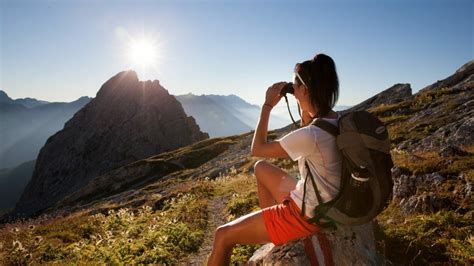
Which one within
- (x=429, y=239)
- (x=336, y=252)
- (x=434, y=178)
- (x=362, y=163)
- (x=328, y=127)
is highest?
(x=328, y=127)

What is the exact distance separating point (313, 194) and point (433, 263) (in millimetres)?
4064

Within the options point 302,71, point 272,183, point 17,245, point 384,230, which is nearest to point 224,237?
point 272,183

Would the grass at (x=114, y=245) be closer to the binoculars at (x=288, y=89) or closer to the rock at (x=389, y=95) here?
the binoculars at (x=288, y=89)

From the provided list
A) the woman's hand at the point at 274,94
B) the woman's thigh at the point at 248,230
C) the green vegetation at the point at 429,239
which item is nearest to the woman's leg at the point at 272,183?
the woman's thigh at the point at 248,230

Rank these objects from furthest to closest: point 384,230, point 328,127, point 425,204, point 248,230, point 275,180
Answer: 1. point 425,204
2. point 384,230
3. point 275,180
4. point 248,230
5. point 328,127

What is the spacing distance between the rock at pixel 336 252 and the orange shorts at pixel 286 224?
1.12 ft

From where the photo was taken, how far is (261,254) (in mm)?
5754

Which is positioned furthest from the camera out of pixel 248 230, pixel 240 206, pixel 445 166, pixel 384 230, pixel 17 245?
pixel 240 206

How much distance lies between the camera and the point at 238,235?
4898 mm

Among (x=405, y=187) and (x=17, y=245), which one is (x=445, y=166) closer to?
(x=405, y=187)

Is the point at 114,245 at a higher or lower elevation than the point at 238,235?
lower

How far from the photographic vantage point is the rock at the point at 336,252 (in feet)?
16.6

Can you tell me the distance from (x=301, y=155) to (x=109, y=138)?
425 ft

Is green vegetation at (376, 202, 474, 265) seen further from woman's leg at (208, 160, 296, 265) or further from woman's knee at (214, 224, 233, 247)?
woman's knee at (214, 224, 233, 247)
